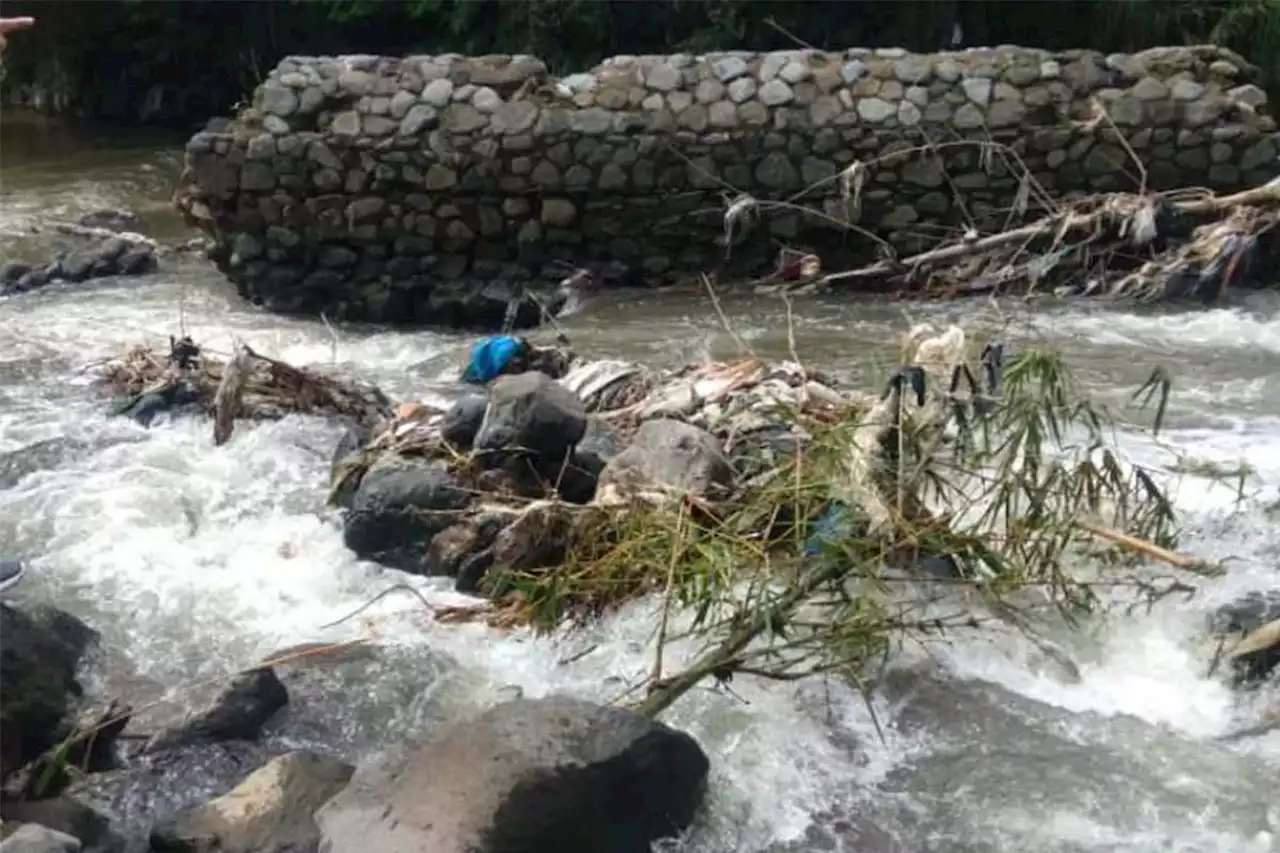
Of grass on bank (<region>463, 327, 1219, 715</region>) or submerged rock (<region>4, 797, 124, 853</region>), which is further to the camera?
grass on bank (<region>463, 327, 1219, 715</region>)

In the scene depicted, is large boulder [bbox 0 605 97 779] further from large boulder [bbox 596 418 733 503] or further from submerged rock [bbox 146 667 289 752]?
large boulder [bbox 596 418 733 503]

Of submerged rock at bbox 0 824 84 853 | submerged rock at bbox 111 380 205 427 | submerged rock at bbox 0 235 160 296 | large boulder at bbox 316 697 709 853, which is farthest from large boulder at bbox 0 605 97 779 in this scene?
submerged rock at bbox 0 235 160 296

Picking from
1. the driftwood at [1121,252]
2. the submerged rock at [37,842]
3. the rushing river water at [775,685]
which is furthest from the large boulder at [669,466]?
the driftwood at [1121,252]

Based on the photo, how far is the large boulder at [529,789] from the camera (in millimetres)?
4160

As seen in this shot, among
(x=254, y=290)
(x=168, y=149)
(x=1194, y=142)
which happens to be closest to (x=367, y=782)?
(x=254, y=290)

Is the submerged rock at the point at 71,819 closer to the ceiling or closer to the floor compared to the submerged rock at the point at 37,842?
closer to the floor

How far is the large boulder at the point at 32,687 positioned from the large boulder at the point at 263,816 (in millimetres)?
576

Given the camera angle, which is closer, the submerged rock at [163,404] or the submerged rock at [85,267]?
the submerged rock at [163,404]

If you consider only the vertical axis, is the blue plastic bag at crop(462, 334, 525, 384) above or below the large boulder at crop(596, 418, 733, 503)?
below

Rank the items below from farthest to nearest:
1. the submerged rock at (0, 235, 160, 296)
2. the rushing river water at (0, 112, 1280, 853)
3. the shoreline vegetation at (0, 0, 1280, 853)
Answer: the submerged rock at (0, 235, 160, 296) < the rushing river water at (0, 112, 1280, 853) < the shoreline vegetation at (0, 0, 1280, 853)

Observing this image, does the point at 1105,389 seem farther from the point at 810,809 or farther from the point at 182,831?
the point at 182,831

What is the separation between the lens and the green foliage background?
14.2 meters

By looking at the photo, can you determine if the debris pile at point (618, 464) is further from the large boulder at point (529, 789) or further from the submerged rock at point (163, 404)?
the submerged rock at point (163, 404)

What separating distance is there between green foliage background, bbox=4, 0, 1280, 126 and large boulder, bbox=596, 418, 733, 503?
6173 millimetres
